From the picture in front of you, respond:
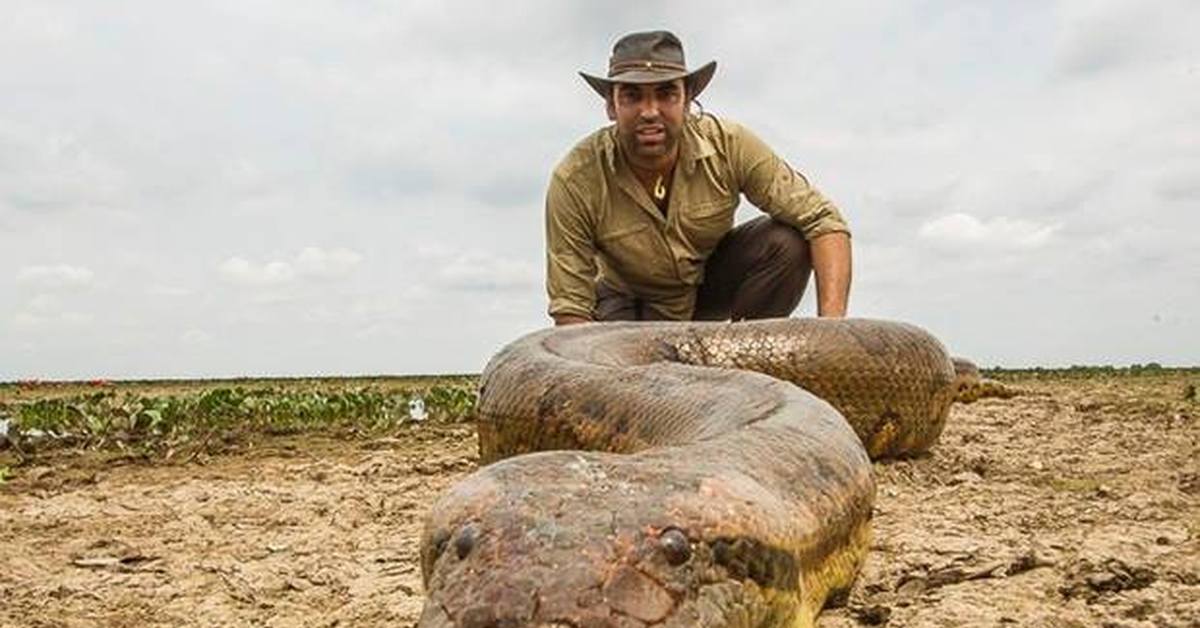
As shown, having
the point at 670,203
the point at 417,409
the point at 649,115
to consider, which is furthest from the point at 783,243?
the point at 417,409

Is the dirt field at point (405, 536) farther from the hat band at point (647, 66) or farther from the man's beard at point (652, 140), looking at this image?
the hat band at point (647, 66)

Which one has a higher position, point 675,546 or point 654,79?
point 654,79

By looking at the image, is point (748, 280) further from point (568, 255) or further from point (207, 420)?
point (207, 420)

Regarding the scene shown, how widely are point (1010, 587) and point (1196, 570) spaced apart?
2.10 ft

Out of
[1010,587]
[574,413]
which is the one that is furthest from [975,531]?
[574,413]

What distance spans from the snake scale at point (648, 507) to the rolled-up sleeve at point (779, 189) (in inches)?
126

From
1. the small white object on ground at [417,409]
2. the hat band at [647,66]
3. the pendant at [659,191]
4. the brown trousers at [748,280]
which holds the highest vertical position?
the hat band at [647,66]

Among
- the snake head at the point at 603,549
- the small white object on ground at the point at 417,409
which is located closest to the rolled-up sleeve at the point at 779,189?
the small white object on ground at the point at 417,409

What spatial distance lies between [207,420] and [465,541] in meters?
8.73

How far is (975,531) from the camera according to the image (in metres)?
4.91

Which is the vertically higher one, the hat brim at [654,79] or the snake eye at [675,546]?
the hat brim at [654,79]

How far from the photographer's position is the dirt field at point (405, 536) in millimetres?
4000

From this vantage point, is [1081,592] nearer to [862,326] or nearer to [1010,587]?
[1010,587]

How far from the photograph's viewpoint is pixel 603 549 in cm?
274
